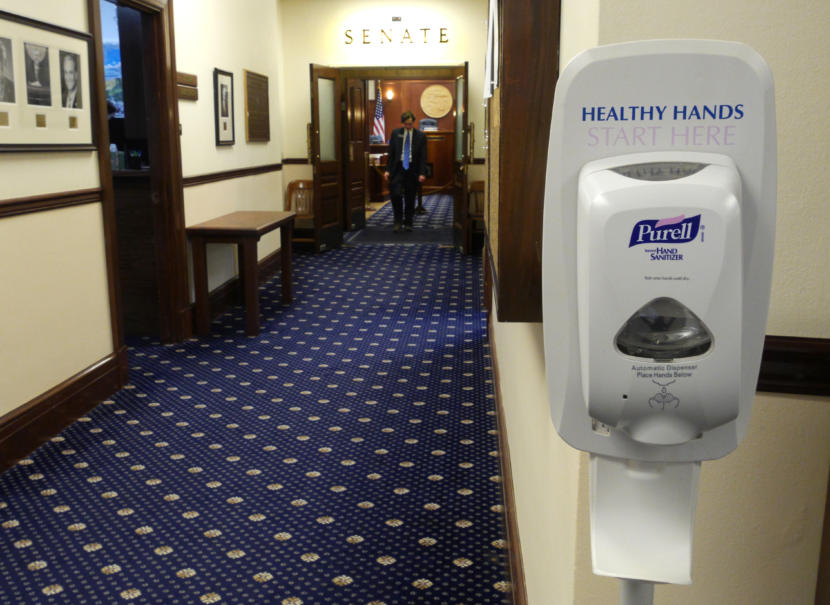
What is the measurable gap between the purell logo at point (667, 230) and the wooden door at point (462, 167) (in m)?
8.43

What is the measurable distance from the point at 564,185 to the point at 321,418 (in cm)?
348

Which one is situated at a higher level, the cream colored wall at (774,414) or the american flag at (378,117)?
the american flag at (378,117)

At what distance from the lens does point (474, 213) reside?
30.7 feet

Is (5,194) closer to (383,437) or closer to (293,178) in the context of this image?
(383,437)

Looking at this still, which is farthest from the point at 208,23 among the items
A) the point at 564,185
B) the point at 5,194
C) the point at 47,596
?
the point at 564,185

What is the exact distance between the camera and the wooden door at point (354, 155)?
10.6 m

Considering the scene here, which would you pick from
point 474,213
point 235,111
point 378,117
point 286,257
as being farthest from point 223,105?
point 378,117

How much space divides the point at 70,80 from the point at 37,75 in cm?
30

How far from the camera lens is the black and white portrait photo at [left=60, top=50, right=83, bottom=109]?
157 inches

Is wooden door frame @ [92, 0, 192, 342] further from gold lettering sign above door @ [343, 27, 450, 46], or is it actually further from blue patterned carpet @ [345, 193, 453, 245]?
blue patterned carpet @ [345, 193, 453, 245]

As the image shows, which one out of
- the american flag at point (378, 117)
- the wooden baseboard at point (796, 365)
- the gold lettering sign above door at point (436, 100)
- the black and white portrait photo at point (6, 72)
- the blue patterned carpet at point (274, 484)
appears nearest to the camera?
the wooden baseboard at point (796, 365)

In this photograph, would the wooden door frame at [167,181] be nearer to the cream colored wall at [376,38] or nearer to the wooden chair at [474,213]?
the wooden chair at [474,213]

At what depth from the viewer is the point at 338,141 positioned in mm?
10109

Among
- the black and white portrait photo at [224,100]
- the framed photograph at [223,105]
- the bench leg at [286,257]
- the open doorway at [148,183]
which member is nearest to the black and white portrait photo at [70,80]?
the open doorway at [148,183]
